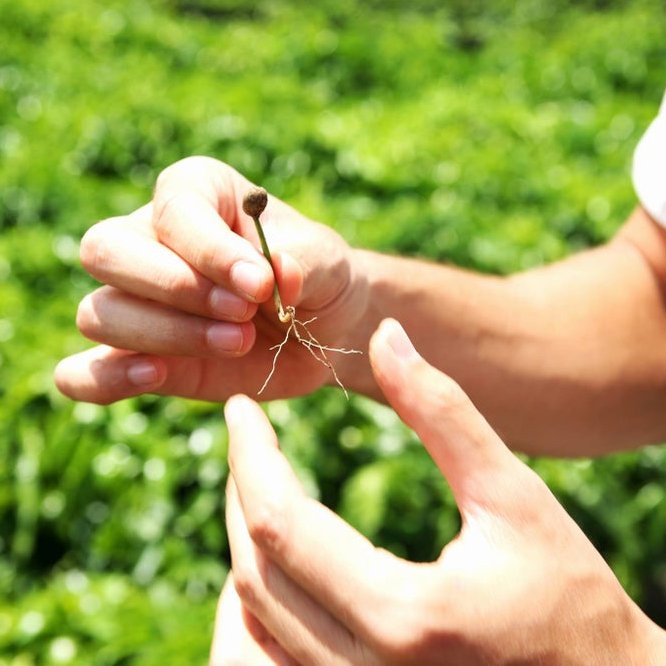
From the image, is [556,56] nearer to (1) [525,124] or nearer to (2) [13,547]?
(1) [525,124]

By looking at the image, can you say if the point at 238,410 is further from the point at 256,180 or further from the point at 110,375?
the point at 256,180

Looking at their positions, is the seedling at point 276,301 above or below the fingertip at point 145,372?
above

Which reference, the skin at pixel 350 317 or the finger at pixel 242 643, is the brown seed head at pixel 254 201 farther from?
the finger at pixel 242 643

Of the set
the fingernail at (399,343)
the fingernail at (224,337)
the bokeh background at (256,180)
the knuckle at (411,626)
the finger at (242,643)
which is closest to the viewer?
the knuckle at (411,626)

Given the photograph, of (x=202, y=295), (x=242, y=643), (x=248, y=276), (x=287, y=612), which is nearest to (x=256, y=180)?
(x=202, y=295)

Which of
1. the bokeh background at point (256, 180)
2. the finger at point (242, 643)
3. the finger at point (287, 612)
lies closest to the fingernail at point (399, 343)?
the finger at point (287, 612)

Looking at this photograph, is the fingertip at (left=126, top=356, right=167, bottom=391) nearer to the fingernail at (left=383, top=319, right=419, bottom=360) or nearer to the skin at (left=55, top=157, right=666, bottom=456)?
the skin at (left=55, top=157, right=666, bottom=456)
